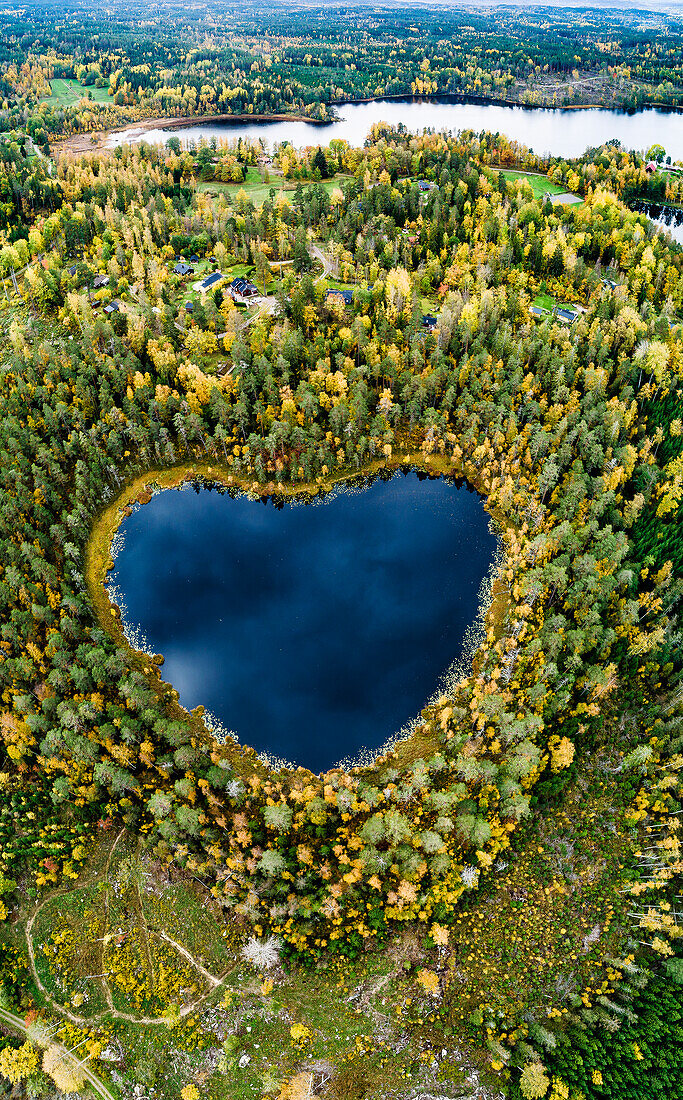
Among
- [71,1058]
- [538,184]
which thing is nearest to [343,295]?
[538,184]

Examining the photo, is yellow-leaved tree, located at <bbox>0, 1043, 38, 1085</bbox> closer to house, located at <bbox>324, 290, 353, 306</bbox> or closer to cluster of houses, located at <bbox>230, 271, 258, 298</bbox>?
house, located at <bbox>324, 290, 353, 306</bbox>

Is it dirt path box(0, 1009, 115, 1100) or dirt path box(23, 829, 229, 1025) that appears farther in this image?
dirt path box(23, 829, 229, 1025)

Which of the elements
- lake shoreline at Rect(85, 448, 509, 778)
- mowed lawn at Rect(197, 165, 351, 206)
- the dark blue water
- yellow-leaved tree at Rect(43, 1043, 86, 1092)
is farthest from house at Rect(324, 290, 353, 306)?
yellow-leaved tree at Rect(43, 1043, 86, 1092)

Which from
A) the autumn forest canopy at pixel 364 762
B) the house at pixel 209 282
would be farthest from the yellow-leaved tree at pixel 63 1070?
the house at pixel 209 282

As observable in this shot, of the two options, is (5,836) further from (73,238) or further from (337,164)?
(337,164)

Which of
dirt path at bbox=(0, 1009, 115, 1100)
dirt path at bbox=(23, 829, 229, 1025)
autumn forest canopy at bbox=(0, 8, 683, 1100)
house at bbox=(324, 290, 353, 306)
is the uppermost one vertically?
house at bbox=(324, 290, 353, 306)

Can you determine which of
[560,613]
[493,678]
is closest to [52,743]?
[493,678]

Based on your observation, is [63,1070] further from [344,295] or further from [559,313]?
[559,313]

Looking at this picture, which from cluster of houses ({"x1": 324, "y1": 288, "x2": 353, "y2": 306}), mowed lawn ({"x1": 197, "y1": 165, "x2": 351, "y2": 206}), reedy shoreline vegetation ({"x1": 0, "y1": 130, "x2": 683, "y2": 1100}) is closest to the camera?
reedy shoreline vegetation ({"x1": 0, "y1": 130, "x2": 683, "y2": 1100})
